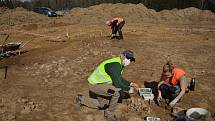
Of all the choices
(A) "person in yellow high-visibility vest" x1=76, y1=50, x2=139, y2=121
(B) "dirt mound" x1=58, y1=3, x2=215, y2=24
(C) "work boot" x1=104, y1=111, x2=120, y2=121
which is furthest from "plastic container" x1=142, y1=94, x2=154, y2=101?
(B) "dirt mound" x1=58, y1=3, x2=215, y2=24

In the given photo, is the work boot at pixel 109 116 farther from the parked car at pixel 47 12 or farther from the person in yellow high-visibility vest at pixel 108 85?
the parked car at pixel 47 12

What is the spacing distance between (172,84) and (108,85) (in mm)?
1713

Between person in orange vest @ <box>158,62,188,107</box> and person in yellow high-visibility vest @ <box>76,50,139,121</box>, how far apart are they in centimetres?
86

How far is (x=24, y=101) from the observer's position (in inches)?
315

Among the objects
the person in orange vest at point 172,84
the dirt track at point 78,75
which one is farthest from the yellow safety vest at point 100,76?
the person in orange vest at point 172,84

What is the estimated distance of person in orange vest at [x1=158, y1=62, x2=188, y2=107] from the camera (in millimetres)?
7508

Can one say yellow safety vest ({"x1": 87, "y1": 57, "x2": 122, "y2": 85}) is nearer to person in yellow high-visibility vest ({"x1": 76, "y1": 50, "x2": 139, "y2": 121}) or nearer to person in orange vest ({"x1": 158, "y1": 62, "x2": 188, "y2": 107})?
person in yellow high-visibility vest ({"x1": 76, "y1": 50, "x2": 139, "y2": 121})

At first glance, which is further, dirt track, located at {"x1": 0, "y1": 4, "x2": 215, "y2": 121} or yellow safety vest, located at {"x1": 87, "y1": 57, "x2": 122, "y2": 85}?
dirt track, located at {"x1": 0, "y1": 4, "x2": 215, "y2": 121}

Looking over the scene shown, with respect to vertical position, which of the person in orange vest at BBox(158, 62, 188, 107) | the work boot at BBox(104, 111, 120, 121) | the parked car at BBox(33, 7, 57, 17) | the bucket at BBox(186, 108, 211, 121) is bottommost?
the work boot at BBox(104, 111, 120, 121)

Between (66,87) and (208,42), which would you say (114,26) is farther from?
(66,87)

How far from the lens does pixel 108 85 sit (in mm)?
7125

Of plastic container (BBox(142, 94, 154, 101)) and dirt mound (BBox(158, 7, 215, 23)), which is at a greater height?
dirt mound (BBox(158, 7, 215, 23))

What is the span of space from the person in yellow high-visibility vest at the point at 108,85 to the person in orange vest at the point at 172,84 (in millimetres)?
858

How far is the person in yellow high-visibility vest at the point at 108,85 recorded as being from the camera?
21.7 feet
